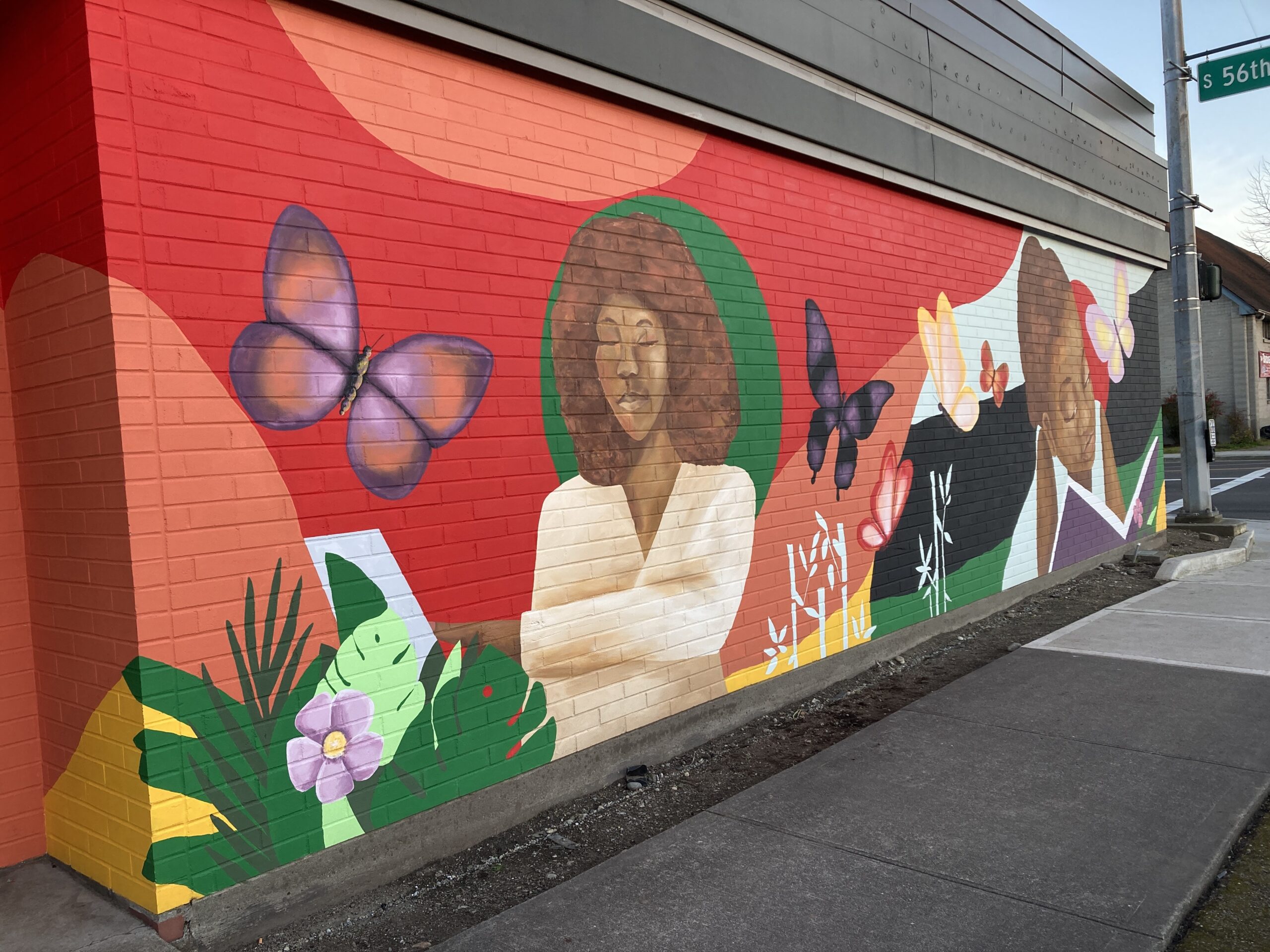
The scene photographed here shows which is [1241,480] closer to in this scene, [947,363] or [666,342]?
[947,363]

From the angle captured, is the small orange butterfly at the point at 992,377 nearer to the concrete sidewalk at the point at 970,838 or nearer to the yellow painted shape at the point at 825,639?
the yellow painted shape at the point at 825,639

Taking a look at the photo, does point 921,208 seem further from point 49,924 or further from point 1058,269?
point 49,924

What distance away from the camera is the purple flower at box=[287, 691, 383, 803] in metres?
3.53

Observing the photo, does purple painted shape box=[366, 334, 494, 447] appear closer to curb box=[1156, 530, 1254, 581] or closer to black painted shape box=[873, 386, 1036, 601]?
black painted shape box=[873, 386, 1036, 601]

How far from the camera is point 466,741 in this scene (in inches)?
161

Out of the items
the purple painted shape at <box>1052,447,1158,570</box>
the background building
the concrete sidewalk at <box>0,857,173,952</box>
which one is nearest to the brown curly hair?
the concrete sidewalk at <box>0,857,173,952</box>

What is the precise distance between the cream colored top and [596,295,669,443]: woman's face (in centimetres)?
39

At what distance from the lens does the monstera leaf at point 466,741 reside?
3834mm

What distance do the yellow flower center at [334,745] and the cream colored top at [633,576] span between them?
963mm

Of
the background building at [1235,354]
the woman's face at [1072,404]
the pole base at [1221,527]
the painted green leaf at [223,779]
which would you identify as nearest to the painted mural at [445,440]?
the painted green leaf at [223,779]

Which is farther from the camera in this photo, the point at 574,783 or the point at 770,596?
the point at 770,596

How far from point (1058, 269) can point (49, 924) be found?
955 cm

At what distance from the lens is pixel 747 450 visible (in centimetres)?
570

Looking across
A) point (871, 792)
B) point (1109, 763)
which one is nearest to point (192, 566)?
point (871, 792)
